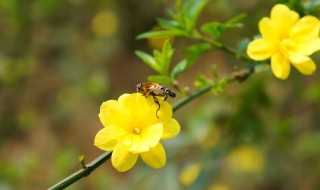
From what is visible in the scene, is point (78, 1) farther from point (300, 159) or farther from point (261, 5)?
point (300, 159)

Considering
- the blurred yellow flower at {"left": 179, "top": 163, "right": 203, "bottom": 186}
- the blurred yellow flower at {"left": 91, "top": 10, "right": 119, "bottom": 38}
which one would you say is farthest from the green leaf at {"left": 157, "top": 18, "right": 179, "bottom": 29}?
the blurred yellow flower at {"left": 91, "top": 10, "right": 119, "bottom": 38}

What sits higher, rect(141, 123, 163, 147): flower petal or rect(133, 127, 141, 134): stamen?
rect(133, 127, 141, 134): stamen

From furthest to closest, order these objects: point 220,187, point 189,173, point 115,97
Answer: point 115,97 → point 220,187 → point 189,173

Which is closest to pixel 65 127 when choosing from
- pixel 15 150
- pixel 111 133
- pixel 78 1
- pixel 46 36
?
pixel 15 150

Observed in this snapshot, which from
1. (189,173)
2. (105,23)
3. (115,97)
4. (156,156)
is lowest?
(189,173)

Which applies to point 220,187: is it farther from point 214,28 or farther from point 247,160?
point 214,28

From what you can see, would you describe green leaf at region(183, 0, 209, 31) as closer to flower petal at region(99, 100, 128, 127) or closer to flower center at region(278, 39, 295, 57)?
flower center at region(278, 39, 295, 57)

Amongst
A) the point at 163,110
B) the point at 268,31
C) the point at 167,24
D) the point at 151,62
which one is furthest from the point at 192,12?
the point at 163,110
